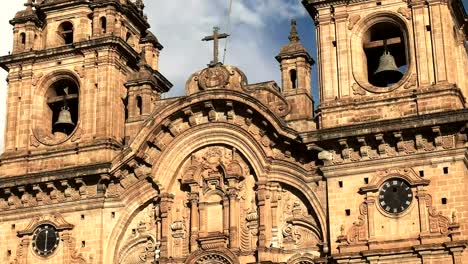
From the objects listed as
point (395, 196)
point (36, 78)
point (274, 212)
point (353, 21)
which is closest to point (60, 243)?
point (36, 78)

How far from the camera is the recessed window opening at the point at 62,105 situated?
34062 mm

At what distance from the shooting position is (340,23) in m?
30.5

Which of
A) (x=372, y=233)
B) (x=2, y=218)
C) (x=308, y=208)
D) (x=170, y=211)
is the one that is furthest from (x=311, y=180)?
→ (x=2, y=218)

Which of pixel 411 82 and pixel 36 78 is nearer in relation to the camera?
pixel 411 82

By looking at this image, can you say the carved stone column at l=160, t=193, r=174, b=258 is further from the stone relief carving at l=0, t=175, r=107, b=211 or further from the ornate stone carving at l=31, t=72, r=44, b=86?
the ornate stone carving at l=31, t=72, r=44, b=86

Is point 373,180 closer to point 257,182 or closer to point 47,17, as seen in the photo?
point 257,182

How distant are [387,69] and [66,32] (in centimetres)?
1151

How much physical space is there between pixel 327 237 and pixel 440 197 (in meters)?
3.33

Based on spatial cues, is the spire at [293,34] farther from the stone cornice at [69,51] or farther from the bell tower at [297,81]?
the stone cornice at [69,51]

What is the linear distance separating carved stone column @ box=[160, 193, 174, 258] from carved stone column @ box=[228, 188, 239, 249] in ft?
6.41

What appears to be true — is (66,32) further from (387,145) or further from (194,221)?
(387,145)

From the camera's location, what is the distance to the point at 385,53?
30.3m

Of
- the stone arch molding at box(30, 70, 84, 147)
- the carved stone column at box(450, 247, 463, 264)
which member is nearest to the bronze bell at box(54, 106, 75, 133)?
the stone arch molding at box(30, 70, 84, 147)

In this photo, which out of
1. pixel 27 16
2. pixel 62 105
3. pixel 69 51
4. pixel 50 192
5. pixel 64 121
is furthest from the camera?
pixel 27 16
